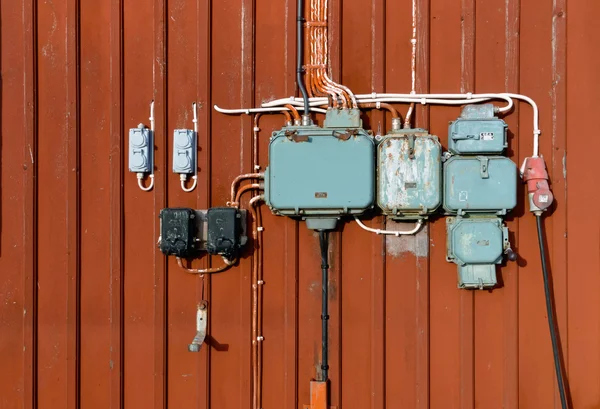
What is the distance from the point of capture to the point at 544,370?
1827 millimetres

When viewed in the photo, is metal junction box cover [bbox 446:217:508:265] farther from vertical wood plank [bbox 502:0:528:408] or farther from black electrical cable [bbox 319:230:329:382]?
black electrical cable [bbox 319:230:329:382]

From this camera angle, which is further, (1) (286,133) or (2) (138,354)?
(2) (138,354)

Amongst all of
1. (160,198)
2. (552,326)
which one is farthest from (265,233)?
(552,326)

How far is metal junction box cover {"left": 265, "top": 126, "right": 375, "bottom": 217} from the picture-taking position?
1771 mm

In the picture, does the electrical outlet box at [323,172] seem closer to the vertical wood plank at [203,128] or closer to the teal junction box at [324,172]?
the teal junction box at [324,172]

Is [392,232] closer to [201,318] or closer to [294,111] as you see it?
[294,111]

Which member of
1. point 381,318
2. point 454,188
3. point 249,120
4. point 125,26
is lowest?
point 381,318

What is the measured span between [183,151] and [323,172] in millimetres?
674

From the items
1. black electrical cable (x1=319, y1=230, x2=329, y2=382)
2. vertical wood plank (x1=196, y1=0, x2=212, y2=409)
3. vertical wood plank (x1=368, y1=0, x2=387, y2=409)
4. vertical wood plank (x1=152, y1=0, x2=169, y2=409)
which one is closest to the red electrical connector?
vertical wood plank (x1=368, y1=0, x2=387, y2=409)

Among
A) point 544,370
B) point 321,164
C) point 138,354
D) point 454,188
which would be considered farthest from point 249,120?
point 544,370

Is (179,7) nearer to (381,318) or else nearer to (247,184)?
(247,184)

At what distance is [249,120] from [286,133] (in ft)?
0.78

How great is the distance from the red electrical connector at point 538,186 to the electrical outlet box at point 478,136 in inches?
6.4

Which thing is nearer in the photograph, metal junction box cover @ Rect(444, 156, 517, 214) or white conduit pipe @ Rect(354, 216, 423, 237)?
metal junction box cover @ Rect(444, 156, 517, 214)
